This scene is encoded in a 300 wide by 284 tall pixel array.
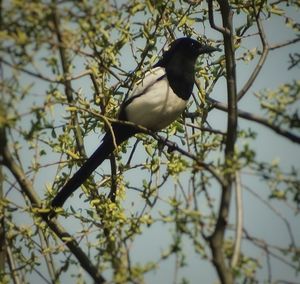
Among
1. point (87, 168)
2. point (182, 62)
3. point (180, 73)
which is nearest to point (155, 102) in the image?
point (180, 73)

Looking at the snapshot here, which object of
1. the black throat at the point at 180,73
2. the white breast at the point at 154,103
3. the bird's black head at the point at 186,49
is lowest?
the white breast at the point at 154,103

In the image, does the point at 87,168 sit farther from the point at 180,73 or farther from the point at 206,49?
the point at 206,49

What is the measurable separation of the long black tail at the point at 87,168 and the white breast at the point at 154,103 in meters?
0.14

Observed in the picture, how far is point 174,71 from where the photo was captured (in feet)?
15.2

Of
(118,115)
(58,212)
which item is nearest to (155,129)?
(118,115)

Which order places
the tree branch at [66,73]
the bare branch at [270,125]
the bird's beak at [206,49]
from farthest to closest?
the bird's beak at [206,49] → the bare branch at [270,125] → the tree branch at [66,73]

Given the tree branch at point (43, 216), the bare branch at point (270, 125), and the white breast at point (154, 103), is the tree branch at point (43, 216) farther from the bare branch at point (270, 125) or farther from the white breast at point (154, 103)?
the white breast at point (154, 103)

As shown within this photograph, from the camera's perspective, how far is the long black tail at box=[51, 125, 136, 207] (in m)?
3.91

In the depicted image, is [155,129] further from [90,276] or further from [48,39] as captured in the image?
[48,39]

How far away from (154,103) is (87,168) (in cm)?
73

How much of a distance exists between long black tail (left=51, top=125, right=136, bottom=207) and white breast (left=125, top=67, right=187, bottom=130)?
14 centimetres

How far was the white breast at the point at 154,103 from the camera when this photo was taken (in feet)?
14.5

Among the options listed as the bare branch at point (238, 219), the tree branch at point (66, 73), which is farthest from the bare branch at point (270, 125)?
the tree branch at point (66, 73)

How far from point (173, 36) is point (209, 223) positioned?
241 centimetres
